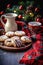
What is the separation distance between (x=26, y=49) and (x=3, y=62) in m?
0.17

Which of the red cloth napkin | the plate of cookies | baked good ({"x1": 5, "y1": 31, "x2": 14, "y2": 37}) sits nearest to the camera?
the red cloth napkin

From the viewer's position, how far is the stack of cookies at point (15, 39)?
0.98 metres

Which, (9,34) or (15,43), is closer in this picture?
(15,43)

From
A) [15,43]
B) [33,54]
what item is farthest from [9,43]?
[33,54]

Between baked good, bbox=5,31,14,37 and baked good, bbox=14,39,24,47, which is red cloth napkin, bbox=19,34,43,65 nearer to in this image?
baked good, bbox=14,39,24,47

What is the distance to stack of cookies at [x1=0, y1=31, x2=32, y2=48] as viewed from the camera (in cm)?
98

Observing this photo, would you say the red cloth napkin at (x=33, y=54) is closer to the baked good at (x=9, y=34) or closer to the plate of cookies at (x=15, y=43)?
the plate of cookies at (x=15, y=43)

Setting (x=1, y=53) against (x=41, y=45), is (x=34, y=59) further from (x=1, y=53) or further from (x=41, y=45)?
(x=1, y=53)

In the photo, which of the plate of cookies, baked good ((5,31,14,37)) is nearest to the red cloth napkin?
the plate of cookies

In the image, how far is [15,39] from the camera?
995 mm

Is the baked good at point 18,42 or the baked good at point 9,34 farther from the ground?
the baked good at point 9,34

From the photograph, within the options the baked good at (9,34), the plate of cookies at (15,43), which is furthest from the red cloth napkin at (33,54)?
the baked good at (9,34)

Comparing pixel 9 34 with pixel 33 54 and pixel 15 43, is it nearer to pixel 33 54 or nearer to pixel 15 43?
pixel 15 43

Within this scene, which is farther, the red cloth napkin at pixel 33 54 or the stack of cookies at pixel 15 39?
the stack of cookies at pixel 15 39
